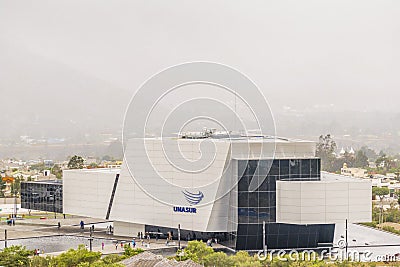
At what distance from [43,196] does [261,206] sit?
18.0 meters

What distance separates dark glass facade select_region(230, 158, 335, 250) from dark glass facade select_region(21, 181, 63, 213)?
1467cm

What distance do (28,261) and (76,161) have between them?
55.1 metres

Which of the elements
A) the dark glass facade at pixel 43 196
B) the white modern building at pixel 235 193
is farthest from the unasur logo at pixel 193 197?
the dark glass facade at pixel 43 196

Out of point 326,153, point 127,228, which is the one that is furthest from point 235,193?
point 326,153

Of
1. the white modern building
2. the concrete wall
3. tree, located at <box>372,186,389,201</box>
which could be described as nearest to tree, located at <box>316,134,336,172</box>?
tree, located at <box>372,186,389,201</box>

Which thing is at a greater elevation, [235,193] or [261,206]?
[235,193]

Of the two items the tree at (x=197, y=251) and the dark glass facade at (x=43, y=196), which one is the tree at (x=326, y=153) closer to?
the dark glass facade at (x=43, y=196)

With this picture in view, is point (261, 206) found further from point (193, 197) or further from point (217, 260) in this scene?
point (217, 260)

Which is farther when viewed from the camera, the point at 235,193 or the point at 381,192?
the point at 381,192

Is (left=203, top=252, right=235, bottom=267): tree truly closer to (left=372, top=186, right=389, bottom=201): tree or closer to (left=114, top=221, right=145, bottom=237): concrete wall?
(left=114, top=221, right=145, bottom=237): concrete wall

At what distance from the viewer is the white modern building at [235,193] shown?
3522cm

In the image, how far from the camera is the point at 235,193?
36500 mm

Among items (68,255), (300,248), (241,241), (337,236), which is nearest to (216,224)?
(241,241)

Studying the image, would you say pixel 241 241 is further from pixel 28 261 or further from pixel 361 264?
pixel 28 261
